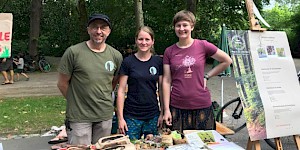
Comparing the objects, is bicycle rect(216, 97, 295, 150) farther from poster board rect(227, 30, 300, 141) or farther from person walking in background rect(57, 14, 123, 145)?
person walking in background rect(57, 14, 123, 145)

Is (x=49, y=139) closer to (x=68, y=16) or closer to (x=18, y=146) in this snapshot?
(x=18, y=146)

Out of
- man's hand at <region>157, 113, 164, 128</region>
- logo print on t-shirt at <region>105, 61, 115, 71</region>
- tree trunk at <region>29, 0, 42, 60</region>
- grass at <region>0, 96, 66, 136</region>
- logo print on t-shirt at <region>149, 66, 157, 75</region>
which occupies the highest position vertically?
tree trunk at <region>29, 0, 42, 60</region>

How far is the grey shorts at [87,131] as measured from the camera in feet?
10.4

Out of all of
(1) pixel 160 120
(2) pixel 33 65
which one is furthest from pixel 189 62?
(2) pixel 33 65

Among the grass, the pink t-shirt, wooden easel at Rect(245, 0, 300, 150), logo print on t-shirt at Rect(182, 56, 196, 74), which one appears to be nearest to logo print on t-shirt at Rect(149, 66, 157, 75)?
the pink t-shirt

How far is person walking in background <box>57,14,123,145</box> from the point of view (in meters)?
3.07

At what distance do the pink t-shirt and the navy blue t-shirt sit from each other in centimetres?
15

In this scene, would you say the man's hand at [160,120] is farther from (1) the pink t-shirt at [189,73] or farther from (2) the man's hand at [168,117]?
(1) the pink t-shirt at [189,73]

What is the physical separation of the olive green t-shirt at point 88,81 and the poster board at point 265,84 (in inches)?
45.1

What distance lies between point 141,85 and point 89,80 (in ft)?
1.57

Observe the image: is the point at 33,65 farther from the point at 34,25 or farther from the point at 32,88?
the point at 32,88

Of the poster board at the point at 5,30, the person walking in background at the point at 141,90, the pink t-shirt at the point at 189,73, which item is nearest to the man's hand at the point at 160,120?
the person walking in background at the point at 141,90

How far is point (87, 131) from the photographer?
126 inches

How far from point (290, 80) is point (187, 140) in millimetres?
1222
